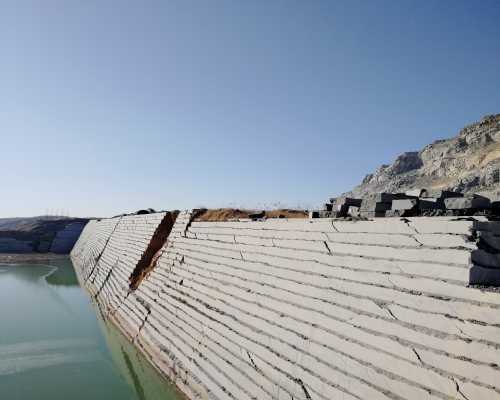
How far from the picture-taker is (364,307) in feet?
14.1

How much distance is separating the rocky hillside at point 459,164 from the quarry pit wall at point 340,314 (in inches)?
1110

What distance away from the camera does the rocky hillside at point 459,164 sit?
3158 cm

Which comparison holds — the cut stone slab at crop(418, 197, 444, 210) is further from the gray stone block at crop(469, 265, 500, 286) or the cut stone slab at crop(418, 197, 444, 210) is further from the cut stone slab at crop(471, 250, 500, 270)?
the gray stone block at crop(469, 265, 500, 286)

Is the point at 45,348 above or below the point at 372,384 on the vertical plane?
below

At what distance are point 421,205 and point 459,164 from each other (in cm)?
4116

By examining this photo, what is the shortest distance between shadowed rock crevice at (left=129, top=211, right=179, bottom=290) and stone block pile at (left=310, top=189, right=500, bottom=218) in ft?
25.3

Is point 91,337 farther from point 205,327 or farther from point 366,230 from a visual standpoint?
point 366,230

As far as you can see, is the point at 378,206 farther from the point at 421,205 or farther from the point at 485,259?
the point at 485,259

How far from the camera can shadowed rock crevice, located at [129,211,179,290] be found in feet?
41.9

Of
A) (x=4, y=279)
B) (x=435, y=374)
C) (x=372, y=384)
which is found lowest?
(x=4, y=279)

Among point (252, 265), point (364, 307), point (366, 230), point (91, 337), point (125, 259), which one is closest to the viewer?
point (364, 307)

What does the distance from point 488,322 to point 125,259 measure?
1470cm

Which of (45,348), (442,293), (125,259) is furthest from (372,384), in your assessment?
(125,259)

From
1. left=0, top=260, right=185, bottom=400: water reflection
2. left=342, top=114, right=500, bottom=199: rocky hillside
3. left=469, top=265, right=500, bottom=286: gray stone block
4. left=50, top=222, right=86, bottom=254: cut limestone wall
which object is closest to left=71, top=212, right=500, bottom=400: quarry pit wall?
left=469, top=265, right=500, bottom=286: gray stone block
